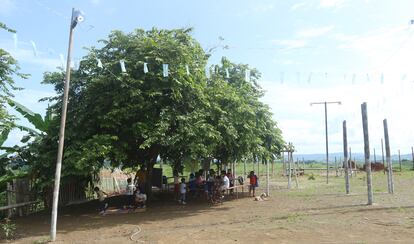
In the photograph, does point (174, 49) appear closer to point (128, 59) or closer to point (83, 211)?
point (128, 59)

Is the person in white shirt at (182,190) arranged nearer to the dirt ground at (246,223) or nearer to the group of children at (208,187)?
the group of children at (208,187)

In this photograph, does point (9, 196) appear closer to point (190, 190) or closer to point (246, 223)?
point (190, 190)

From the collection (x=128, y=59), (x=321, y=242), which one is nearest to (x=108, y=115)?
(x=128, y=59)

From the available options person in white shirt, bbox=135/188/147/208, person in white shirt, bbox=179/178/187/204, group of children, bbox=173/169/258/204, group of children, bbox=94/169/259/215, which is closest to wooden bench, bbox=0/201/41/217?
group of children, bbox=94/169/259/215

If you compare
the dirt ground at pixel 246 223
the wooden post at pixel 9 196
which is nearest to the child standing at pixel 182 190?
the dirt ground at pixel 246 223

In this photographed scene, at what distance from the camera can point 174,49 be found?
17016 millimetres

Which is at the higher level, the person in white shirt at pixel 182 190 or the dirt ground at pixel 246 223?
the person in white shirt at pixel 182 190

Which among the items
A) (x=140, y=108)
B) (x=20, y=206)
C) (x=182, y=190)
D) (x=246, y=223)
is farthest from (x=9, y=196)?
(x=246, y=223)

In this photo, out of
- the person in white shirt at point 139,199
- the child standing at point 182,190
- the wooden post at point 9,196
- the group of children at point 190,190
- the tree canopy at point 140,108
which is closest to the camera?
the tree canopy at point 140,108

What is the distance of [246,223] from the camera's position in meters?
13.9

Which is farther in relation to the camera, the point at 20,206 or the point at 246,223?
the point at 20,206

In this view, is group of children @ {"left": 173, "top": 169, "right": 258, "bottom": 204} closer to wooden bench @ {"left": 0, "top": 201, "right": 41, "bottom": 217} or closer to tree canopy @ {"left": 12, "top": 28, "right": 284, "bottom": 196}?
tree canopy @ {"left": 12, "top": 28, "right": 284, "bottom": 196}

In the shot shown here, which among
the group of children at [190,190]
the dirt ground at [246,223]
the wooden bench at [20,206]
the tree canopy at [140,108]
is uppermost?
the tree canopy at [140,108]

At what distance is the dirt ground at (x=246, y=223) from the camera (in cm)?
1155
